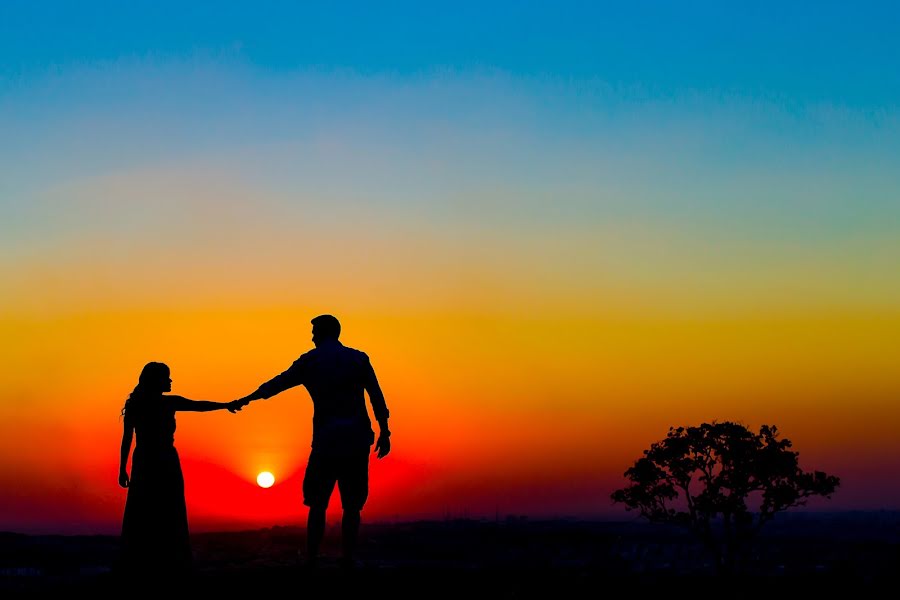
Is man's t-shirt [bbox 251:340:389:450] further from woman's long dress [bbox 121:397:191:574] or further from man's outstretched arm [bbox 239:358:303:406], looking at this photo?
woman's long dress [bbox 121:397:191:574]

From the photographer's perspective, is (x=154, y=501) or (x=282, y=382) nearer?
(x=154, y=501)

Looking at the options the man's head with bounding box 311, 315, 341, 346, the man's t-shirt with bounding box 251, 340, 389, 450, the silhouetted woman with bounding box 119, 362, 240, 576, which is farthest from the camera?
the man's head with bounding box 311, 315, 341, 346

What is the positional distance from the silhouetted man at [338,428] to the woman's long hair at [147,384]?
1724 millimetres

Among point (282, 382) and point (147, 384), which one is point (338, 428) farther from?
point (147, 384)

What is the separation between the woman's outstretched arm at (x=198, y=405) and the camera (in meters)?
14.4

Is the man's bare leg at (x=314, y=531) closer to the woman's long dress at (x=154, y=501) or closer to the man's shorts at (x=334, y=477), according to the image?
the man's shorts at (x=334, y=477)

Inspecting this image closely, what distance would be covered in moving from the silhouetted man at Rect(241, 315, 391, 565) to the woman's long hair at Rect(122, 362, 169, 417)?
1.72 meters

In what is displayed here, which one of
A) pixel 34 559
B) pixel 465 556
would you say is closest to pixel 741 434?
pixel 34 559

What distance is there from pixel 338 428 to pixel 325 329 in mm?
1501

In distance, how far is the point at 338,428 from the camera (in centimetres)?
1406

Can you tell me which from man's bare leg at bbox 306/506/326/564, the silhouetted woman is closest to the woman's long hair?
the silhouetted woman

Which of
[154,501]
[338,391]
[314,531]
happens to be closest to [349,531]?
[314,531]

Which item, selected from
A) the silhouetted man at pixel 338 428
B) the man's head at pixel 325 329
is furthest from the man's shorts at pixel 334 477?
the man's head at pixel 325 329

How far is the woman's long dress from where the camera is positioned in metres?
13.7
